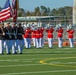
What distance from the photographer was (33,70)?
17.4m

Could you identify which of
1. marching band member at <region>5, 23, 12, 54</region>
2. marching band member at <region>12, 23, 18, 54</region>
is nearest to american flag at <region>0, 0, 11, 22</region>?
marching band member at <region>12, 23, 18, 54</region>

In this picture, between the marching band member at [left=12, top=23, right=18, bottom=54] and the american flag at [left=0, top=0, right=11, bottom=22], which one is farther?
the american flag at [left=0, top=0, right=11, bottom=22]

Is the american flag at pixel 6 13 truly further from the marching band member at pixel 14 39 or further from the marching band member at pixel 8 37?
the marching band member at pixel 8 37

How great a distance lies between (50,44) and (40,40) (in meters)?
1.32

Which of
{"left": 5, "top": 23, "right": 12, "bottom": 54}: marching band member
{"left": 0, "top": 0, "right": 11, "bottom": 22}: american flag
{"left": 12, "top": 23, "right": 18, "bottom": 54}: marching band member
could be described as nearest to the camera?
{"left": 5, "top": 23, "right": 12, "bottom": 54}: marching band member

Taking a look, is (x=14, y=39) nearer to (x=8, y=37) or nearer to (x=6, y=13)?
(x=8, y=37)

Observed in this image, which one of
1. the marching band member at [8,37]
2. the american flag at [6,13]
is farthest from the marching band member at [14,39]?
the american flag at [6,13]

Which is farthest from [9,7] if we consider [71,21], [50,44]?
[71,21]

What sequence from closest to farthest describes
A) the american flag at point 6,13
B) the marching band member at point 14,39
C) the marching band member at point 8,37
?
the marching band member at point 8,37 → the marching band member at point 14,39 → the american flag at point 6,13

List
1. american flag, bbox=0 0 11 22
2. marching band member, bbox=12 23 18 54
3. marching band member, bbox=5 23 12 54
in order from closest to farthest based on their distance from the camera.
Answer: marching band member, bbox=5 23 12 54, marching band member, bbox=12 23 18 54, american flag, bbox=0 0 11 22

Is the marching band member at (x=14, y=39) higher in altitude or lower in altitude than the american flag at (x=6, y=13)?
lower

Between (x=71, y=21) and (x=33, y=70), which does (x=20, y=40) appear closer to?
(x=33, y=70)

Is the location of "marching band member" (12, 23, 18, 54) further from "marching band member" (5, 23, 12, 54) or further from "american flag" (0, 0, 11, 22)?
Result: "american flag" (0, 0, 11, 22)

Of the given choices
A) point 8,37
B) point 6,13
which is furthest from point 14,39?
point 6,13
